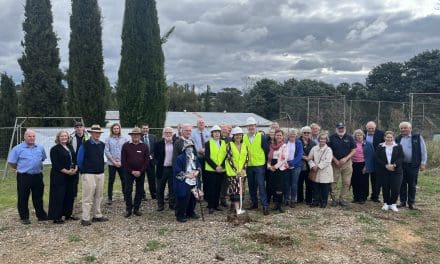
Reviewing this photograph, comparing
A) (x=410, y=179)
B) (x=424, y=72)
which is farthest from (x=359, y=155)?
(x=424, y=72)

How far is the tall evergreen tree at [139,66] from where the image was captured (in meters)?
17.9

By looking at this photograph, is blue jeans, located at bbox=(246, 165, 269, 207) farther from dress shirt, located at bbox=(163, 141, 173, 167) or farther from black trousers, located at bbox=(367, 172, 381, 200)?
black trousers, located at bbox=(367, 172, 381, 200)

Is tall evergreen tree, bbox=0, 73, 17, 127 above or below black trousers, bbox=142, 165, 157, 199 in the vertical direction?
above

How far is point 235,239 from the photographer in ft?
21.3

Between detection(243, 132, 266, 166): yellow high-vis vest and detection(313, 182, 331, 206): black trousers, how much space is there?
138 cm

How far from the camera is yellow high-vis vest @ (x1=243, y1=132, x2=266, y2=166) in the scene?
7992 mm

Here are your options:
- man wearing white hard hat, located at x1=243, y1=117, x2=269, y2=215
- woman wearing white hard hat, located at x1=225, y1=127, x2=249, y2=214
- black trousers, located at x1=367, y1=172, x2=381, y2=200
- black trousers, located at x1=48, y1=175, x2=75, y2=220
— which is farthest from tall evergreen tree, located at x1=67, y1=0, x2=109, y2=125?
black trousers, located at x1=367, y1=172, x2=381, y2=200

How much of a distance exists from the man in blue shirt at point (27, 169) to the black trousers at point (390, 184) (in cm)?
650

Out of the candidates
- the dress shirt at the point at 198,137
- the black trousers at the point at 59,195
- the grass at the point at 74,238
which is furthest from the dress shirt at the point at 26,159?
the dress shirt at the point at 198,137

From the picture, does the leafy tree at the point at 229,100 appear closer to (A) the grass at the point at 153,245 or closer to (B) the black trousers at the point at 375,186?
(B) the black trousers at the point at 375,186

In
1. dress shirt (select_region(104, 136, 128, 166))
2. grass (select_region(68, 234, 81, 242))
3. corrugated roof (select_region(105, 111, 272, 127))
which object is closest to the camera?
grass (select_region(68, 234, 81, 242))

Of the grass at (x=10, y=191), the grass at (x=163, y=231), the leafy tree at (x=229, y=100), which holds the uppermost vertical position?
the leafy tree at (x=229, y=100)

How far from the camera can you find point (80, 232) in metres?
7.00

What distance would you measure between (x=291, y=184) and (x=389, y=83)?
3376 centimetres
